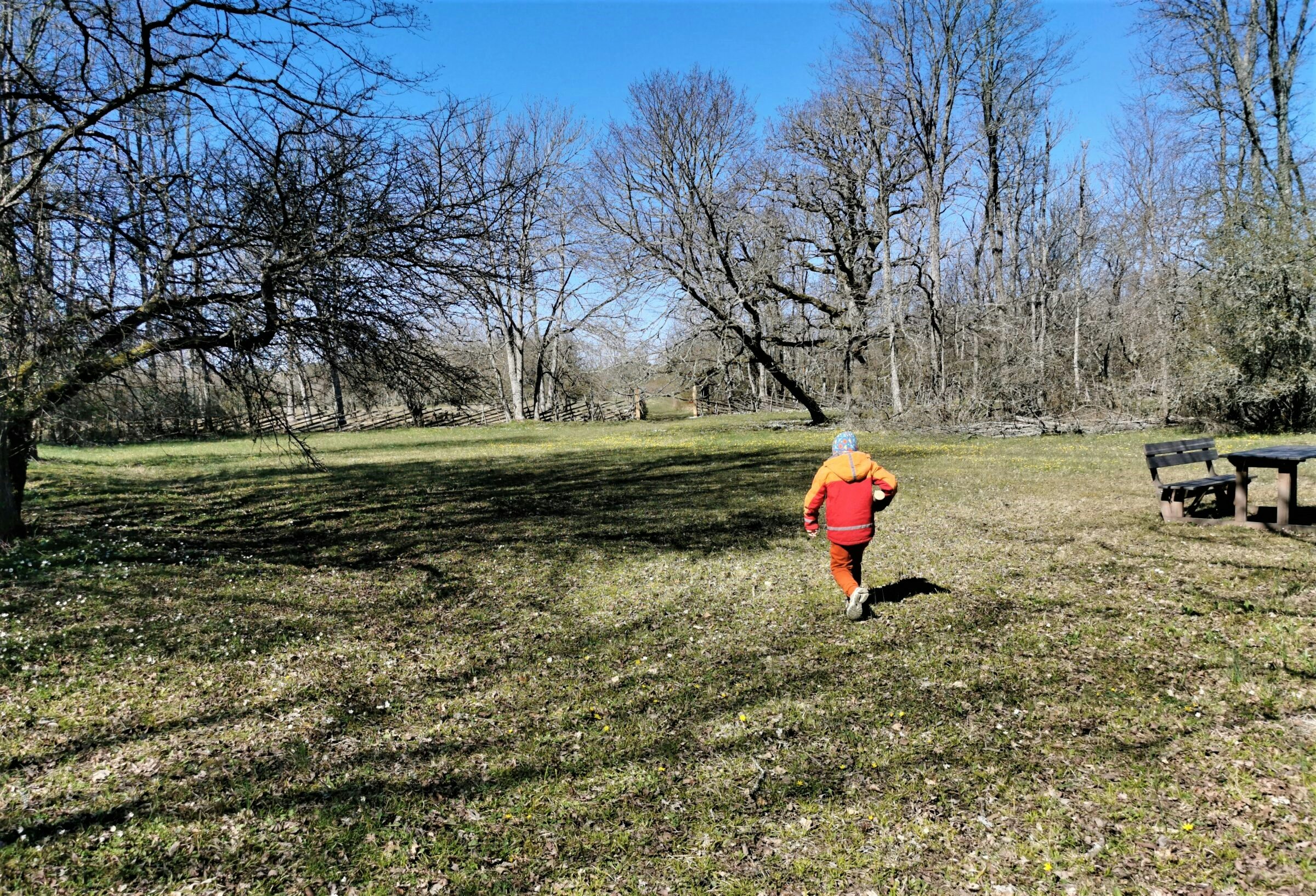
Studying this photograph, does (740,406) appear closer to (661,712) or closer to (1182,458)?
(1182,458)

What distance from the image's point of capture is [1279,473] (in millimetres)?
8367

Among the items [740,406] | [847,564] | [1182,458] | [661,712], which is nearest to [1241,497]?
[1182,458]

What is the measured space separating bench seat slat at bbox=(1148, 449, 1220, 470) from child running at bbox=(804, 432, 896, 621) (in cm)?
533

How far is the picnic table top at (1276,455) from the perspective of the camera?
7.97 m

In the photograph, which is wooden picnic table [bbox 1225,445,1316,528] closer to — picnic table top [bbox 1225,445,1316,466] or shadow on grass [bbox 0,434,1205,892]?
picnic table top [bbox 1225,445,1316,466]

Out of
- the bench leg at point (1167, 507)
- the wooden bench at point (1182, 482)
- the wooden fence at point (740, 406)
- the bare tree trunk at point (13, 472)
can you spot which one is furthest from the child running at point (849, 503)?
the wooden fence at point (740, 406)

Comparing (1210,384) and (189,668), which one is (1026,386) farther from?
(189,668)

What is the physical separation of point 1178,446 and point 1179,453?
1.37 feet

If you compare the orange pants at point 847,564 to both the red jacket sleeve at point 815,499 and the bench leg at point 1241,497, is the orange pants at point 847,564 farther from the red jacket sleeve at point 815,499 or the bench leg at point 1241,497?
the bench leg at point 1241,497

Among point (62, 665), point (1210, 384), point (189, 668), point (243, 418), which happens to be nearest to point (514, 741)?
point (189, 668)

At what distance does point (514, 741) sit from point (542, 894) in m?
1.36

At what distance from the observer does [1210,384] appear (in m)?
19.3

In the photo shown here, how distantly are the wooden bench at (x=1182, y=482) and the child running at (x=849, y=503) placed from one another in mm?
5184

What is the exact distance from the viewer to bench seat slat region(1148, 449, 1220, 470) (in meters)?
9.04
